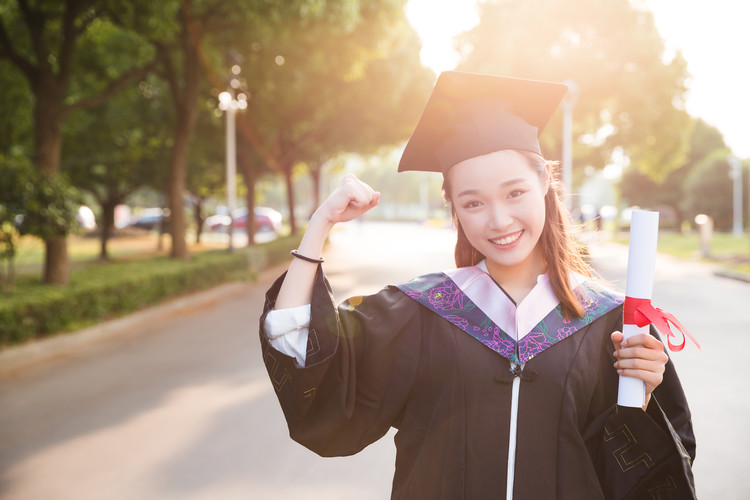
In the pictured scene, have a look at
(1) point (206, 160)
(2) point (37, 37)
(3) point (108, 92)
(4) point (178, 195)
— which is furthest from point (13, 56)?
(1) point (206, 160)

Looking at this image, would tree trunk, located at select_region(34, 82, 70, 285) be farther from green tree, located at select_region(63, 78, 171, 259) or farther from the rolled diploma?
the rolled diploma

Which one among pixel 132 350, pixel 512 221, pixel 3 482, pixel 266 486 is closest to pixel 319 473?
pixel 266 486

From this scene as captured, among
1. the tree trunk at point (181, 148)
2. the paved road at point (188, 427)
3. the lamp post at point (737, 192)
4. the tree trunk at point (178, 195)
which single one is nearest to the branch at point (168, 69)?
the tree trunk at point (181, 148)

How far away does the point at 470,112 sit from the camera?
1931 mm

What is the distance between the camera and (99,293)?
915cm

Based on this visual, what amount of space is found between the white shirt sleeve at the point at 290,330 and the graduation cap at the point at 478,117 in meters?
0.62

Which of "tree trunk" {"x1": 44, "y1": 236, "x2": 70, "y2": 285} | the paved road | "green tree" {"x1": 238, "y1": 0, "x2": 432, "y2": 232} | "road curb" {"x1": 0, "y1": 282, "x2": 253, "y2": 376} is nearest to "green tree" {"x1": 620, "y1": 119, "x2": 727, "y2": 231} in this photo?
"green tree" {"x1": 238, "y1": 0, "x2": 432, "y2": 232}

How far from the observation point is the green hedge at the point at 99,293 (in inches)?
297

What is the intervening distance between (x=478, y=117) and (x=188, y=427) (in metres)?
3.91

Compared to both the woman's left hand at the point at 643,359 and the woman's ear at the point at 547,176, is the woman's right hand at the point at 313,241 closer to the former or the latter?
the woman's ear at the point at 547,176

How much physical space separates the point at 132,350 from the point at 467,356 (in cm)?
701

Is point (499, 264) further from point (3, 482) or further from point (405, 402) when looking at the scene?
point (3, 482)

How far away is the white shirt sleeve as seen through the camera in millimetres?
1734

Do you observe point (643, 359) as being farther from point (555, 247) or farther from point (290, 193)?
point (290, 193)
